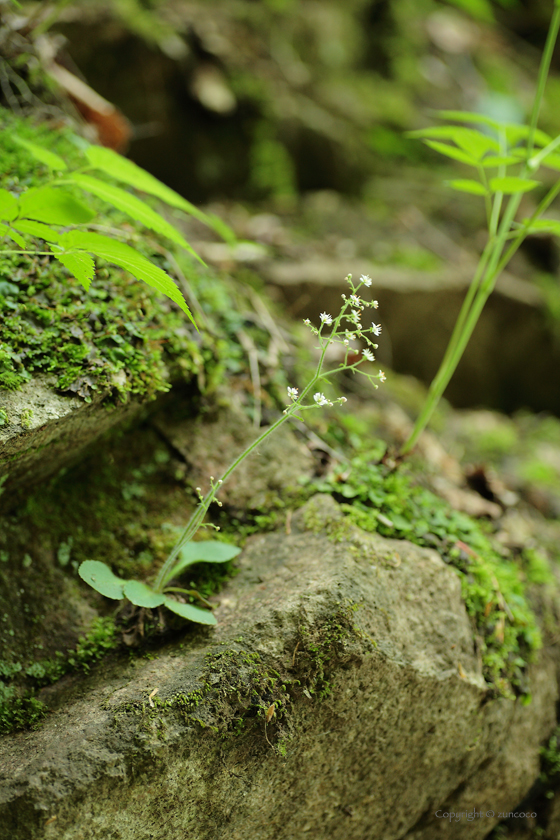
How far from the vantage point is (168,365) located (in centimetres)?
232

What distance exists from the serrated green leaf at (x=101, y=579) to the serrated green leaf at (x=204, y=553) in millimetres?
216

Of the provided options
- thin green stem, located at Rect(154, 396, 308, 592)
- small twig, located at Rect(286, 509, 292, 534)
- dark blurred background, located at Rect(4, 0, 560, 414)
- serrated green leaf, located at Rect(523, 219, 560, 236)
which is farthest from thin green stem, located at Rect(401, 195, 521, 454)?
dark blurred background, located at Rect(4, 0, 560, 414)

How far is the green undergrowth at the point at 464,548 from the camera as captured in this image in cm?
Result: 228

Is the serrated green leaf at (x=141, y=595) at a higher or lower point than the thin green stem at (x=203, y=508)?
lower

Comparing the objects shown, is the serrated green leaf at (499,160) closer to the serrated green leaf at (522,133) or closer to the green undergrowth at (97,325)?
the serrated green leaf at (522,133)

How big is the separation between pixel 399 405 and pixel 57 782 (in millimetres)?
3145

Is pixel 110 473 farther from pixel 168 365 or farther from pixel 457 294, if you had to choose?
pixel 457 294

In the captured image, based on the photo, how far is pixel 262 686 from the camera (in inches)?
67.3

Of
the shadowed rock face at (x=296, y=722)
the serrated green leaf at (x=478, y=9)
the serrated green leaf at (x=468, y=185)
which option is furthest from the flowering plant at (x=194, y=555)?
the serrated green leaf at (x=478, y=9)

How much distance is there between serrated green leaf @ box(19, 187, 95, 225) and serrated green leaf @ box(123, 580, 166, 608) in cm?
121

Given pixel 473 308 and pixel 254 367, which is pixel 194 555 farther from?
pixel 473 308

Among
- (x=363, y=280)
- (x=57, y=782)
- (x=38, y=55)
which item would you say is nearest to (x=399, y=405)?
(x=363, y=280)

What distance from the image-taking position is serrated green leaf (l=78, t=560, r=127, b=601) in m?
1.72

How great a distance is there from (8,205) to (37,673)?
1593 millimetres
